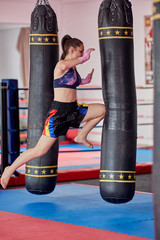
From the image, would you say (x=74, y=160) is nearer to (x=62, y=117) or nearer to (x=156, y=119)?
(x=62, y=117)

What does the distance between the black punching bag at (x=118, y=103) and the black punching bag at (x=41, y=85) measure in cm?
66

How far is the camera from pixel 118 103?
12.9 ft

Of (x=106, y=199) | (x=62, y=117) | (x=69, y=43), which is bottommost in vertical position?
(x=106, y=199)

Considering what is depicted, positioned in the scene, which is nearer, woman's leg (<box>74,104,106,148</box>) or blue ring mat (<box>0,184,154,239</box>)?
blue ring mat (<box>0,184,154,239</box>)

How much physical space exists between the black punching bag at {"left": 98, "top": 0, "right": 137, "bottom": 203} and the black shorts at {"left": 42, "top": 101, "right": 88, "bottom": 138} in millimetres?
228

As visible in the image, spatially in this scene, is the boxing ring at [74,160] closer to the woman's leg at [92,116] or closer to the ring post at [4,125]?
the ring post at [4,125]

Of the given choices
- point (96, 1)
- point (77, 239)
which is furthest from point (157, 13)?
point (96, 1)

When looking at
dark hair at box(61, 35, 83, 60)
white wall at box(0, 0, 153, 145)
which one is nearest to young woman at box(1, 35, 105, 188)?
dark hair at box(61, 35, 83, 60)

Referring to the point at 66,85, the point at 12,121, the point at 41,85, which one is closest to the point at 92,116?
the point at 66,85

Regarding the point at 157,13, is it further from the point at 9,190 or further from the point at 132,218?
the point at 9,190

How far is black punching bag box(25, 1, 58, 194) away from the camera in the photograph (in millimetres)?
4422

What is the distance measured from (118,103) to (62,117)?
0.47 meters

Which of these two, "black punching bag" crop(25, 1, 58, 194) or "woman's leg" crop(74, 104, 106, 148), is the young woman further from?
"black punching bag" crop(25, 1, 58, 194)

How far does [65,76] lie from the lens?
3883mm
